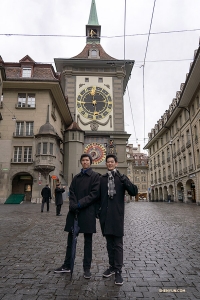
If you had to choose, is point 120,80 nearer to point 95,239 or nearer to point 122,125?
point 122,125

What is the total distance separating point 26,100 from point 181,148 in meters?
22.3

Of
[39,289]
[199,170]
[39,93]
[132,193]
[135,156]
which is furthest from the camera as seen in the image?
[135,156]

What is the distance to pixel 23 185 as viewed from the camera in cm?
2631

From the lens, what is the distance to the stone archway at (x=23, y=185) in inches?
1016

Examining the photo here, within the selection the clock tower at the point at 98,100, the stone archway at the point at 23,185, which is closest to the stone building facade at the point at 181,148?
the clock tower at the point at 98,100

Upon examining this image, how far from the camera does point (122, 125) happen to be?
3684 centimetres

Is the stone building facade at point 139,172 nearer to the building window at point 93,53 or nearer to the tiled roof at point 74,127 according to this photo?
the building window at point 93,53

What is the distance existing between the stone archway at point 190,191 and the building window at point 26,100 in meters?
22.3

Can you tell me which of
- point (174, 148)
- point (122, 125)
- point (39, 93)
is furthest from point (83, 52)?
point (174, 148)

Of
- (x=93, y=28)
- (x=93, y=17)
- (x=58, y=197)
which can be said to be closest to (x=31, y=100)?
(x=58, y=197)

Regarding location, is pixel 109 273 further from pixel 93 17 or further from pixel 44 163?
pixel 93 17

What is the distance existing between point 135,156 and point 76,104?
51.8 meters

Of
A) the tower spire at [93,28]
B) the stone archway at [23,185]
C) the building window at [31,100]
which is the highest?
the tower spire at [93,28]

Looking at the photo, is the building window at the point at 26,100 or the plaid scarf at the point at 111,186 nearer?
the plaid scarf at the point at 111,186
